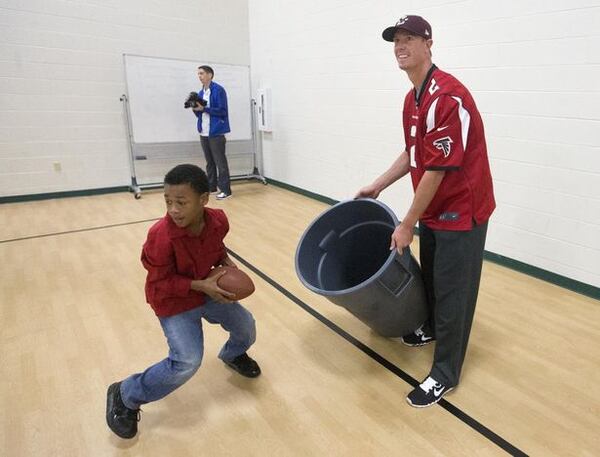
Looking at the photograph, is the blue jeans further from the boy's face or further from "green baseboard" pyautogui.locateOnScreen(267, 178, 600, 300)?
"green baseboard" pyautogui.locateOnScreen(267, 178, 600, 300)

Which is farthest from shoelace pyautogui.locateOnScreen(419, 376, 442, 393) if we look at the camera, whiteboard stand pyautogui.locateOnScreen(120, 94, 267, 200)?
whiteboard stand pyautogui.locateOnScreen(120, 94, 267, 200)

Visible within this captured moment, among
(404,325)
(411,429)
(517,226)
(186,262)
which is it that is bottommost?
(411,429)

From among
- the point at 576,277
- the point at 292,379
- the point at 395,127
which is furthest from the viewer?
the point at 395,127

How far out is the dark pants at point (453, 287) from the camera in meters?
1.57

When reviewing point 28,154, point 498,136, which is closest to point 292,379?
point 498,136

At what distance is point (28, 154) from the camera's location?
485 centimetres

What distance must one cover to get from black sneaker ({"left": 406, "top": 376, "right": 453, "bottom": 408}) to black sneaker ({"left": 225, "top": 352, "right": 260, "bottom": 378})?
0.67 metres

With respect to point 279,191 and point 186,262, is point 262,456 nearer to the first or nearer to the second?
point 186,262

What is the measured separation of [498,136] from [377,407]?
2190mm

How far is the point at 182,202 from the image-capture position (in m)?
1.33

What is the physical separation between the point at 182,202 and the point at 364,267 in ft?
3.73

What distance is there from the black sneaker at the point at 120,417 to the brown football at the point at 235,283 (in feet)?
1.93

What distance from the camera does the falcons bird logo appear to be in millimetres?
1420

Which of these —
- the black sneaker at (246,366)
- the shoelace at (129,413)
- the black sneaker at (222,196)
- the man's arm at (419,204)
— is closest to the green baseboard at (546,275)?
the man's arm at (419,204)
